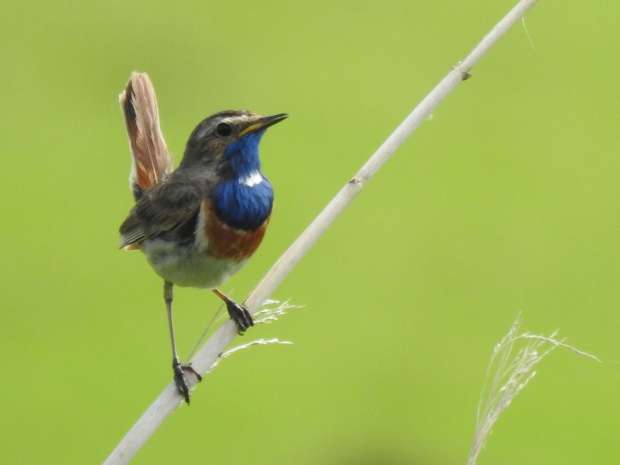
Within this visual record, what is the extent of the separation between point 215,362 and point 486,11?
3.57 meters

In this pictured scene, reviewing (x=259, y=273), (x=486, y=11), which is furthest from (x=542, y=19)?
(x=259, y=273)

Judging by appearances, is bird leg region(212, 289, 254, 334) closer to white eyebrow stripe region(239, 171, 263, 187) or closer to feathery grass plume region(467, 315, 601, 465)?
white eyebrow stripe region(239, 171, 263, 187)

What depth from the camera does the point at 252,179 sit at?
79.2 inches

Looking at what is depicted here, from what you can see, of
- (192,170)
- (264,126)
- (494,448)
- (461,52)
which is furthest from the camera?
(461,52)

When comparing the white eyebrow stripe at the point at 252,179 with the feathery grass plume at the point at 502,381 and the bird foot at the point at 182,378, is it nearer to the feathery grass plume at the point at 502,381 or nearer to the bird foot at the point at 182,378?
the bird foot at the point at 182,378

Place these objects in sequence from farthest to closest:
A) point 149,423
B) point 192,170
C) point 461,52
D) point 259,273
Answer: point 461,52 → point 259,273 → point 192,170 → point 149,423

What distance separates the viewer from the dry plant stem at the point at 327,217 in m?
1.60

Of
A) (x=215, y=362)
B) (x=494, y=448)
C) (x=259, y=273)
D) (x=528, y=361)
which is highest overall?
(x=215, y=362)

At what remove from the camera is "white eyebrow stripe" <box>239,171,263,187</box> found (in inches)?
79.2

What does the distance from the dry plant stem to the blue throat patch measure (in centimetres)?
28

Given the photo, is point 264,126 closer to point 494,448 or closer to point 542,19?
point 494,448

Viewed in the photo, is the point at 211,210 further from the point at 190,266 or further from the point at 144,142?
the point at 144,142

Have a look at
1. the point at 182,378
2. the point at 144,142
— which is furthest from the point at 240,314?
the point at 144,142

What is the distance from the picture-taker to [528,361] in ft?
5.17
